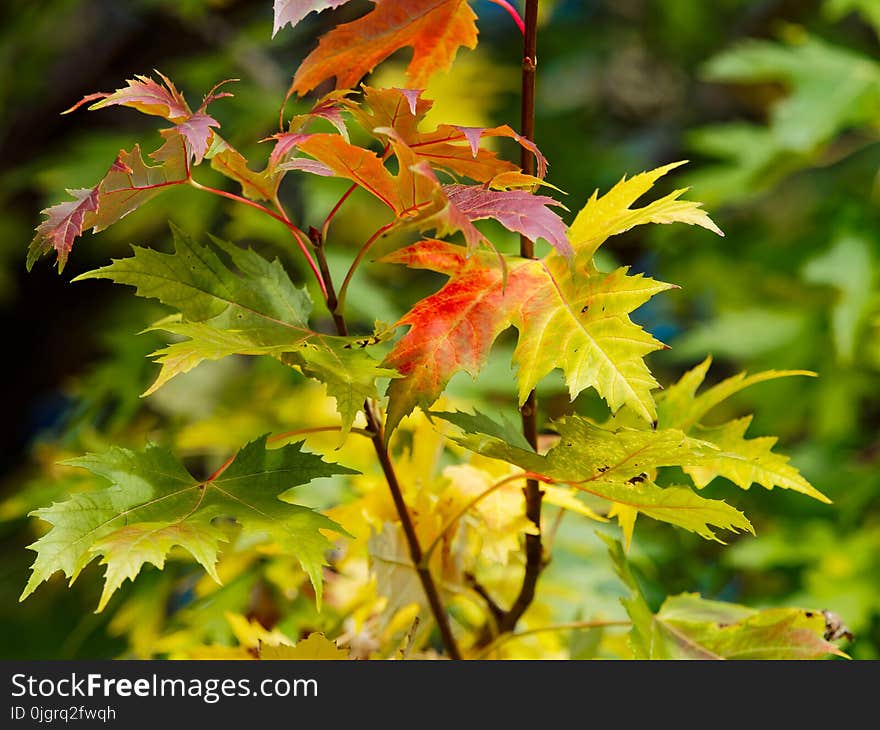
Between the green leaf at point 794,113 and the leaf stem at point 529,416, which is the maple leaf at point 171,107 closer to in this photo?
the leaf stem at point 529,416

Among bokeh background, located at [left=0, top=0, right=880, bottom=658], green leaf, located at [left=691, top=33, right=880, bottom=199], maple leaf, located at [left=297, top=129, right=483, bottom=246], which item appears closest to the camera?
maple leaf, located at [left=297, top=129, right=483, bottom=246]

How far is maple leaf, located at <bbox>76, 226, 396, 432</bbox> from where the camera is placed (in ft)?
1.62

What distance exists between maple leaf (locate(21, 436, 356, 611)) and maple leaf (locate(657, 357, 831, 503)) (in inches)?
9.2

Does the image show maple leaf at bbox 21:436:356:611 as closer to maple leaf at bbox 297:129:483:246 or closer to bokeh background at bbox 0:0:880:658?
maple leaf at bbox 297:129:483:246

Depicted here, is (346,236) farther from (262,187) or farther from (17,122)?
(262,187)

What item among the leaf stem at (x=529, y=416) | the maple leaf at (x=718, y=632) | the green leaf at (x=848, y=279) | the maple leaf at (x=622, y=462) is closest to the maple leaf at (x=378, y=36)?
the leaf stem at (x=529, y=416)

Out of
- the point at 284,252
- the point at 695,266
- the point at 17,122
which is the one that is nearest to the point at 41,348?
the point at 17,122

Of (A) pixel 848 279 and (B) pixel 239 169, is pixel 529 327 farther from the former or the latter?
(A) pixel 848 279

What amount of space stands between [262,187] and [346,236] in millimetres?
1187

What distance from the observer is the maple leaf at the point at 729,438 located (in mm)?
589

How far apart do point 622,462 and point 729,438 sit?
145mm

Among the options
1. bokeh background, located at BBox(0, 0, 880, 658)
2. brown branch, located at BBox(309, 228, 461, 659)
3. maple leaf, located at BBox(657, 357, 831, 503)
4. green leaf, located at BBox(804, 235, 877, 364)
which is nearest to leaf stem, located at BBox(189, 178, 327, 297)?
brown branch, located at BBox(309, 228, 461, 659)

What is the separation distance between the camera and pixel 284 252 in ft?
5.26
